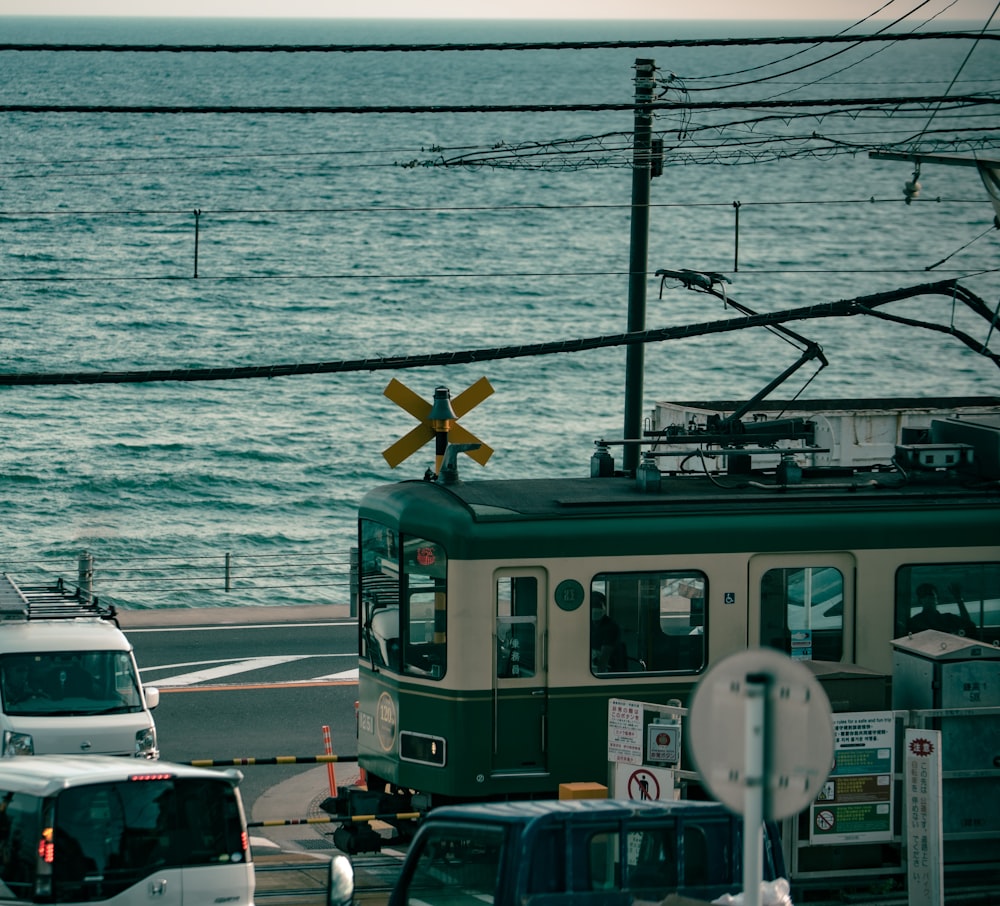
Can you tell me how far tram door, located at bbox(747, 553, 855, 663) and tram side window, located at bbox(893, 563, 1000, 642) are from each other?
1.78 ft

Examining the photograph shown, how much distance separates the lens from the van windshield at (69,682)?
16844 mm

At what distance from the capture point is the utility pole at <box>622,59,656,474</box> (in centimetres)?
1992

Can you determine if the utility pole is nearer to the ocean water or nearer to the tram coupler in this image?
the ocean water

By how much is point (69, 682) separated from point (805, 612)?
287 inches

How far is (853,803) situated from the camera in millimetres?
12938

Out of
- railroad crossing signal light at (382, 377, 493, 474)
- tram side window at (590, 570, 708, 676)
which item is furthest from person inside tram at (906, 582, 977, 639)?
railroad crossing signal light at (382, 377, 493, 474)

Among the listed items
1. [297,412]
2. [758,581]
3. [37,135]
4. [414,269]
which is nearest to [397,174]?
[37,135]

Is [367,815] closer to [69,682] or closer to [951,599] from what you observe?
[69,682]

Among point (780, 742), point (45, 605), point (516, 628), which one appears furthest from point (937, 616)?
point (780, 742)

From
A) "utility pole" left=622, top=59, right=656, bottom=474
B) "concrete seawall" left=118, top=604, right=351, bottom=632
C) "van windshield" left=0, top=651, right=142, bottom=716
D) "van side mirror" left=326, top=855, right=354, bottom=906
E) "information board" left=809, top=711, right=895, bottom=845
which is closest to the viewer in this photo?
"van side mirror" left=326, top=855, right=354, bottom=906

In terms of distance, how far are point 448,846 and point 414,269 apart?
290 feet

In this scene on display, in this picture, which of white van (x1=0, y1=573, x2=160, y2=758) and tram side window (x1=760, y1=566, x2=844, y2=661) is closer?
tram side window (x1=760, y1=566, x2=844, y2=661)

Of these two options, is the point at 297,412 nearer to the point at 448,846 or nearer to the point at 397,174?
the point at 448,846

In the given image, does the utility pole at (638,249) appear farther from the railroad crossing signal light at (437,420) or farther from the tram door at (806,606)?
the tram door at (806,606)
